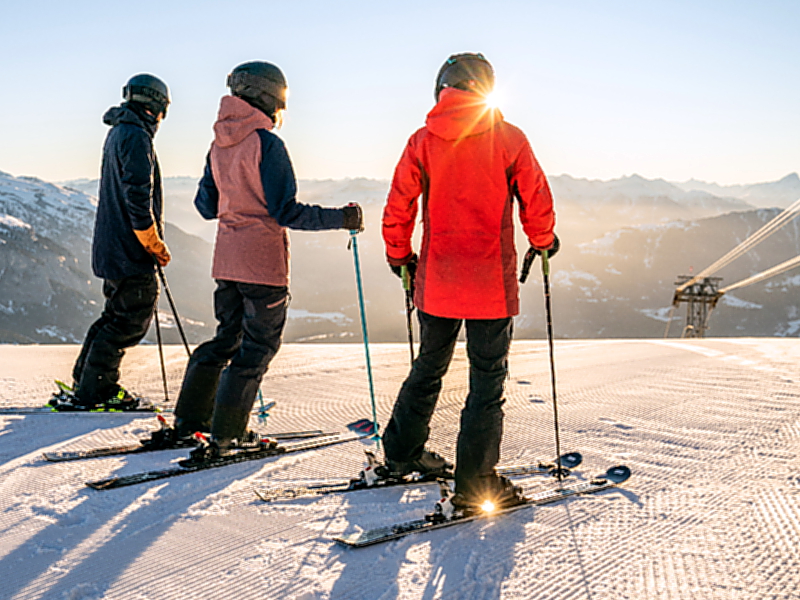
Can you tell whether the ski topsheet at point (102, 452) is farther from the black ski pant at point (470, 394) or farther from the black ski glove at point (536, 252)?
the black ski glove at point (536, 252)

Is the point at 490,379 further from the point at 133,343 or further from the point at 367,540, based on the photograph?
the point at 133,343

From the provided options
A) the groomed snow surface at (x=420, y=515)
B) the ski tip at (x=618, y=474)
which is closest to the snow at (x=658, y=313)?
the groomed snow surface at (x=420, y=515)

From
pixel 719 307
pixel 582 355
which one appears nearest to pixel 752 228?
pixel 719 307

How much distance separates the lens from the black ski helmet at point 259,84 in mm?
2848

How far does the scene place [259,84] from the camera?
2848 millimetres

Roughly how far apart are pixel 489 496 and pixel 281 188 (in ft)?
5.56

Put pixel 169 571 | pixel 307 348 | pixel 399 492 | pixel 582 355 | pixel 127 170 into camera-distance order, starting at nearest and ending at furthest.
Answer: pixel 169 571 → pixel 399 492 → pixel 127 170 → pixel 582 355 → pixel 307 348

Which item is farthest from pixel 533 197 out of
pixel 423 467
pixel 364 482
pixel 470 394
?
pixel 364 482

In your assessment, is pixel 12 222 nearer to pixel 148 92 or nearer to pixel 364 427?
pixel 148 92

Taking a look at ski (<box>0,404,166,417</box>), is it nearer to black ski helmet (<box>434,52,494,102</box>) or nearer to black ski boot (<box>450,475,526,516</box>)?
black ski boot (<box>450,475,526,516</box>)

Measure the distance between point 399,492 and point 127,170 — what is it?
8.11 ft

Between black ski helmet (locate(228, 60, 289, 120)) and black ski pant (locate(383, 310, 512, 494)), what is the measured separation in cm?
139

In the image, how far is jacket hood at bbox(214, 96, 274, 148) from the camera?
2.77 m

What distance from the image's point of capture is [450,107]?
2.22m
